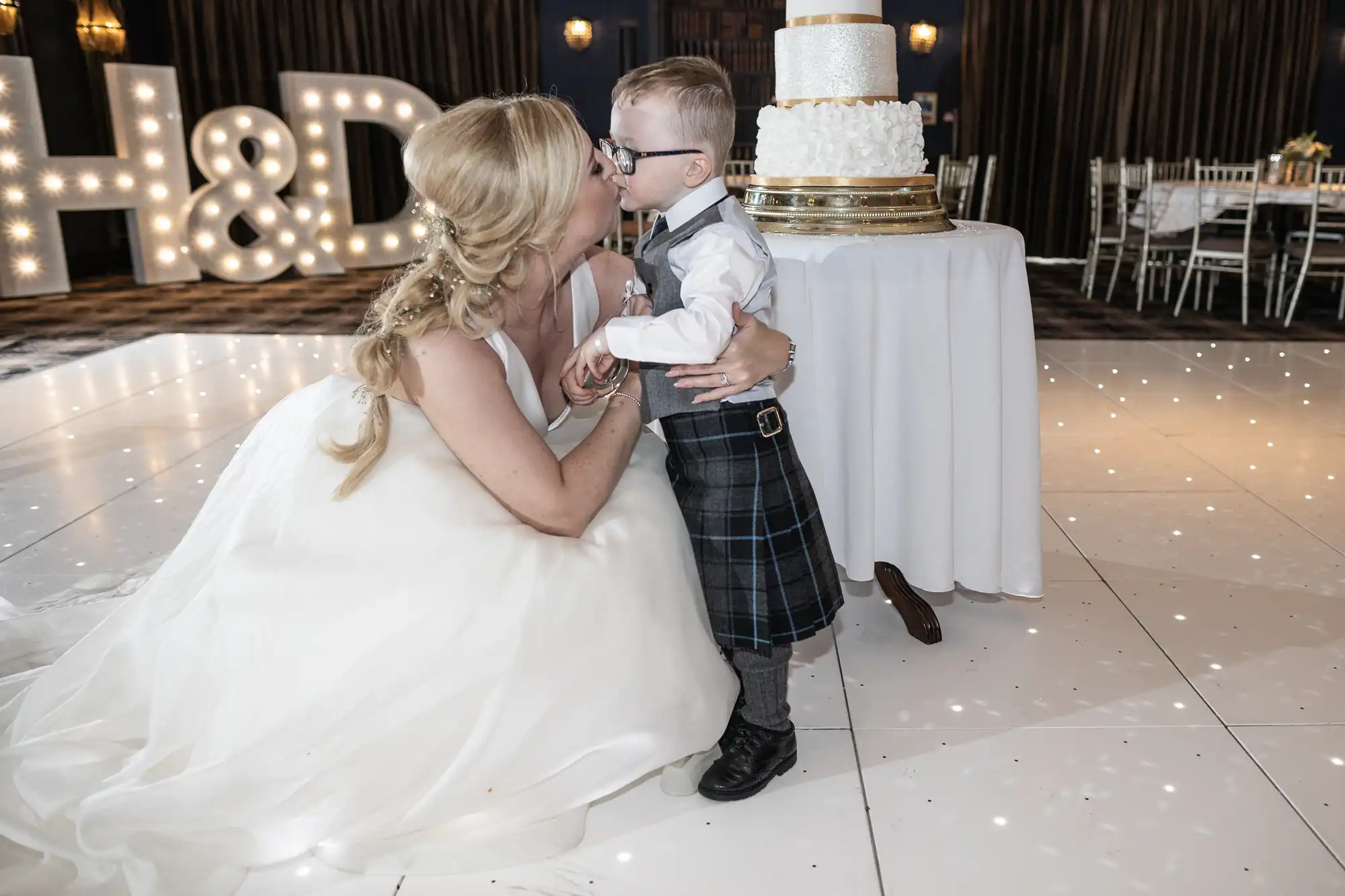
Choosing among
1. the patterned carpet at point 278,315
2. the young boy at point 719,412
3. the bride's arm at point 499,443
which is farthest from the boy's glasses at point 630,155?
the patterned carpet at point 278,315

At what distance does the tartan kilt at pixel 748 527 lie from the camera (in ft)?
5.42

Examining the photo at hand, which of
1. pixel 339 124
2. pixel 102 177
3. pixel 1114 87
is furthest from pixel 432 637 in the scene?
pixel 1114 87

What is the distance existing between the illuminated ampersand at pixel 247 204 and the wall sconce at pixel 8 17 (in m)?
1.41

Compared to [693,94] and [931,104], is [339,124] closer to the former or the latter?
[931,104]

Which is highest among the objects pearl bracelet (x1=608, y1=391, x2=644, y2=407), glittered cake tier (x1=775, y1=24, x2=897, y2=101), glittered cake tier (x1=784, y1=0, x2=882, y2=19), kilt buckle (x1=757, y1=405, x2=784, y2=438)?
glittered cake tier (x1=784, y1=0, x2=882, y2=19)

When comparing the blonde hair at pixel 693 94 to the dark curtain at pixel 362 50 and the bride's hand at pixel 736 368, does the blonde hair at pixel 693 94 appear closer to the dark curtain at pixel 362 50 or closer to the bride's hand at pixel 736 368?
the bride's hand at pixel 736 368

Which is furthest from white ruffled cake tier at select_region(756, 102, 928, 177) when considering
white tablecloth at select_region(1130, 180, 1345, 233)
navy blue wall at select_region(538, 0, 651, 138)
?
navy blue wall at select_region(538, 0, 651, 138)

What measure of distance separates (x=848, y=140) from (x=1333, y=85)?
9.47 m

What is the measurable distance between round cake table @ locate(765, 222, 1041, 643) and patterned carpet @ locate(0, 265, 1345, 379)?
408cm

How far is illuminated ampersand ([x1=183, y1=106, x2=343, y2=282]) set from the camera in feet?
25.5

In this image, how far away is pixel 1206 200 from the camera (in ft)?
21.3

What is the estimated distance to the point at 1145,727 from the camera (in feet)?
6.24

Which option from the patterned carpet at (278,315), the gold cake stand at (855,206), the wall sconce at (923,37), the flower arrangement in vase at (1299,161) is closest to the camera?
the gold cake stand at (855,206)

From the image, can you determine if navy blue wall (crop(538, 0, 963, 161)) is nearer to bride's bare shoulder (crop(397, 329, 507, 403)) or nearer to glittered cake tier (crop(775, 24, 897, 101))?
glittered cake tier (crop(775, 24, 897, 101))
